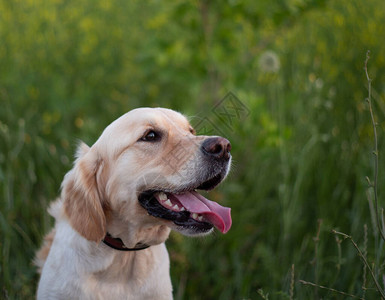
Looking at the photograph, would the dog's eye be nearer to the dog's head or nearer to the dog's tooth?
the dog's head

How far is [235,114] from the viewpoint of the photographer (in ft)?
9.65

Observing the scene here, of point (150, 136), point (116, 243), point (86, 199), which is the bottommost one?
point (116, 243)

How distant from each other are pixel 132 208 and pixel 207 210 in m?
0.35

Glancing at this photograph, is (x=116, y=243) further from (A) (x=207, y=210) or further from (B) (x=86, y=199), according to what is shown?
(A) (x=207, y=210)

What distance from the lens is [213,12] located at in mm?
3584

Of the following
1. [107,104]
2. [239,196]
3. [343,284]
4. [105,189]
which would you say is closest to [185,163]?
[105,189]

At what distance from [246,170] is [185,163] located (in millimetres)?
1747

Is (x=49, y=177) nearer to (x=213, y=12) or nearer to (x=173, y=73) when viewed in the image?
(x=173, y=73)

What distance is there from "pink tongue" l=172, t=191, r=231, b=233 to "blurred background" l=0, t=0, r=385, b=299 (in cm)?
62

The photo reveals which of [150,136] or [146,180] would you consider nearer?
[146,180]

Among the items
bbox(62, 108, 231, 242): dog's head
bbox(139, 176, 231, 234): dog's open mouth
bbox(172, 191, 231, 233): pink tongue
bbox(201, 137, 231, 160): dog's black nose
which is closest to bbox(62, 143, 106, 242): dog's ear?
bbox(62, 108, 231, 242): dog's head

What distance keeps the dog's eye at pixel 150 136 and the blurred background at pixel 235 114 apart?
2.57ft

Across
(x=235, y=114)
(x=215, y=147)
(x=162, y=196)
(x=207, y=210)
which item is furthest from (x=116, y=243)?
(x=235, y=114)

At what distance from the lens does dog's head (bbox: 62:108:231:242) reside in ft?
6.44
